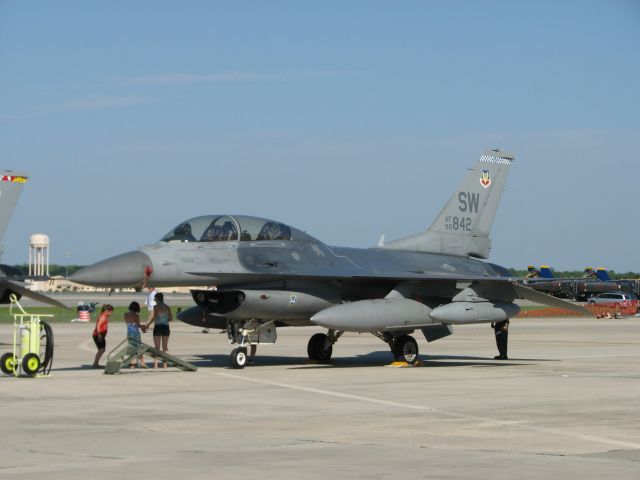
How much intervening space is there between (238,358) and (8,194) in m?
6.97

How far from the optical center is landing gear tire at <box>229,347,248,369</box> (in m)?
20.3

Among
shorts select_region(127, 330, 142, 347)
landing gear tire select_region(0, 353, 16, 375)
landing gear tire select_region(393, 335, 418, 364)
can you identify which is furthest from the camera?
landing gear tire select_region(393, 335, 418, 364)

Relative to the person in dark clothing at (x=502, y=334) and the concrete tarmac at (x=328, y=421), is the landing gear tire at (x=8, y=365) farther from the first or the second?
the person in dark clothing at (x=502, y=334)

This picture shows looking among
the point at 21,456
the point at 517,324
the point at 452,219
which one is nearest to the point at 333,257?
the point at 452,219

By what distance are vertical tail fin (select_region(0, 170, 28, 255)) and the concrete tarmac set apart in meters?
3.53

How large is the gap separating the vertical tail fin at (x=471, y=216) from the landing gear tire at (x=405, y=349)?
266 cm

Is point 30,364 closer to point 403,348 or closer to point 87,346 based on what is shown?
point 403,348

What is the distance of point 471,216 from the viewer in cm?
2488

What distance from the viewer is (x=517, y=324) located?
44375mm

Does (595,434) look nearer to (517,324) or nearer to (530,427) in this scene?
(530,427)

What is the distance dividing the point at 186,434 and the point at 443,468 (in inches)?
131

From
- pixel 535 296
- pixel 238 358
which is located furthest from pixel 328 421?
pixel 535 296

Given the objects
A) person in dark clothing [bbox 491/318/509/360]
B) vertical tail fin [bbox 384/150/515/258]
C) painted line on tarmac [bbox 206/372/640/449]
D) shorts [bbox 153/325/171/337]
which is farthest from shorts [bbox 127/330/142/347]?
person in dark clothing [bbox 491/318/509/360]

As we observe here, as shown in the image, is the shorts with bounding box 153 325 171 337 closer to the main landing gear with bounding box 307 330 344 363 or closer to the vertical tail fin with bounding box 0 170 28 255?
the main landing gear with bounding box 307 330 344 363
